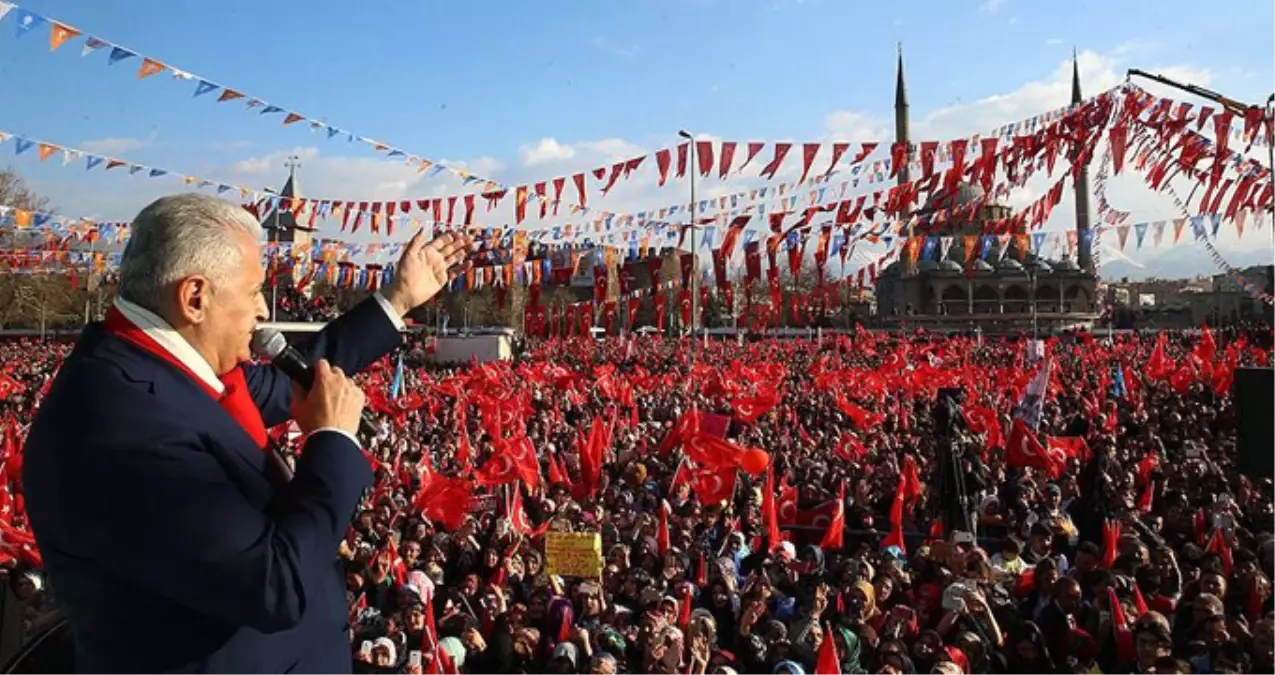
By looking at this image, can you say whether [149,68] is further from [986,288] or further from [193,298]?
[986,288]

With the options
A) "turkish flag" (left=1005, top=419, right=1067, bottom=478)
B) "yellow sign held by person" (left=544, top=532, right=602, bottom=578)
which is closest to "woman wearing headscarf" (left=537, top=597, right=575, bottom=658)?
"yellow sign held by person" (left=544, top=532, right=602, bottom=578)

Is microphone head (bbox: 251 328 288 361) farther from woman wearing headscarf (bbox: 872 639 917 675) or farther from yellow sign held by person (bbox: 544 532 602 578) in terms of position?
yellow sign held by person (bbox: 544 532 602 578)

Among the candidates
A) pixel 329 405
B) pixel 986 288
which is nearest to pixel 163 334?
pixel 329 405

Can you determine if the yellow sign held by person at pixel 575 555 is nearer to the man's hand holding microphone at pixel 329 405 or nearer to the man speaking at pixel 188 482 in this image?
the man speaking at pixel 188 482

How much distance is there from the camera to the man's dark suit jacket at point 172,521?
147 centimetres

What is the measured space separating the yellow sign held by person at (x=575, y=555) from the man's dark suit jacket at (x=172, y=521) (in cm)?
562

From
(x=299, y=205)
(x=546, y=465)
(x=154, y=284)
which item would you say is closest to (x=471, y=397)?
(x=546, y=465)

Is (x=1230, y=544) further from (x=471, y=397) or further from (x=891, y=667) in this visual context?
(x=471, y=397)

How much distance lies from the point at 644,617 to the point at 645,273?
7906cm

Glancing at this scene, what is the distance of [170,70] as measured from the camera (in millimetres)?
12641

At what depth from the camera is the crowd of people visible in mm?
5883

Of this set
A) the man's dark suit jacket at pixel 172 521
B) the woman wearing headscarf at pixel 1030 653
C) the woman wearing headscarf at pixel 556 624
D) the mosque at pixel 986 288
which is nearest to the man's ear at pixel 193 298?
the man's dark suit jacket at pixel 172 521

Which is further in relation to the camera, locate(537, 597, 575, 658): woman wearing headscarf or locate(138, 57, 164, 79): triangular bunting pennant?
locate(138, 57, 164, 79): triangular bunting pennant

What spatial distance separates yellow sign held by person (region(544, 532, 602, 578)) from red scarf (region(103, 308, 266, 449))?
548 cm
